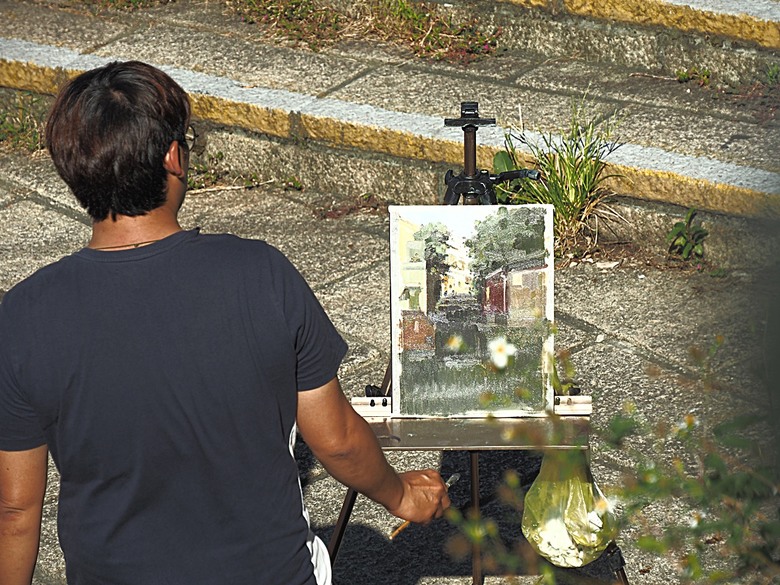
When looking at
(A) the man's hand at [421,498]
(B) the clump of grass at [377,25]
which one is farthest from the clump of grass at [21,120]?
(A) the man's hand at [421,498]

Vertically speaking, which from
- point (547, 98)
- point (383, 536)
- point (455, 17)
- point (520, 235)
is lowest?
point (383, 536)

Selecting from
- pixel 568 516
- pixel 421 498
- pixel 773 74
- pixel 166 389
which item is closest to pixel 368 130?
pixel 773 74

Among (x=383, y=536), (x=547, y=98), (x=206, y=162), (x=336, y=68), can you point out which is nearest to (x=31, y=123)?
(x=206, y=162)

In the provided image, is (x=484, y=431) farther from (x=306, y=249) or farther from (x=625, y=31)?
(x=625, y=31)

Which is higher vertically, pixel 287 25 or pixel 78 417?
pixel 287 25

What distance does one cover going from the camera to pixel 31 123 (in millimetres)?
7457

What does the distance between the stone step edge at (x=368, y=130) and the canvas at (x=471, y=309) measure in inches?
82.2

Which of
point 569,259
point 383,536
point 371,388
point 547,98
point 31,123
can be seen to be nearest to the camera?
point 371,388

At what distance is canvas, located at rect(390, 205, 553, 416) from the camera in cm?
336

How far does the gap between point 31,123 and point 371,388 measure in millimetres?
4621

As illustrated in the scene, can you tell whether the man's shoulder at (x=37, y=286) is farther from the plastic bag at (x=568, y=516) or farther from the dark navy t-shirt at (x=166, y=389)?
the plastic bag at (x=568, y=516)

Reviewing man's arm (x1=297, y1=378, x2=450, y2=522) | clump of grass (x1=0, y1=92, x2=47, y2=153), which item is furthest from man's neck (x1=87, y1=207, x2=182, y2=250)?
clump of grass (x1=0, y1=92, x2=47, y2=153)

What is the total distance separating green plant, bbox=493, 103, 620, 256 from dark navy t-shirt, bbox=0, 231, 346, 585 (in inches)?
136

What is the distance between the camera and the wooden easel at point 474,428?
128 inches
